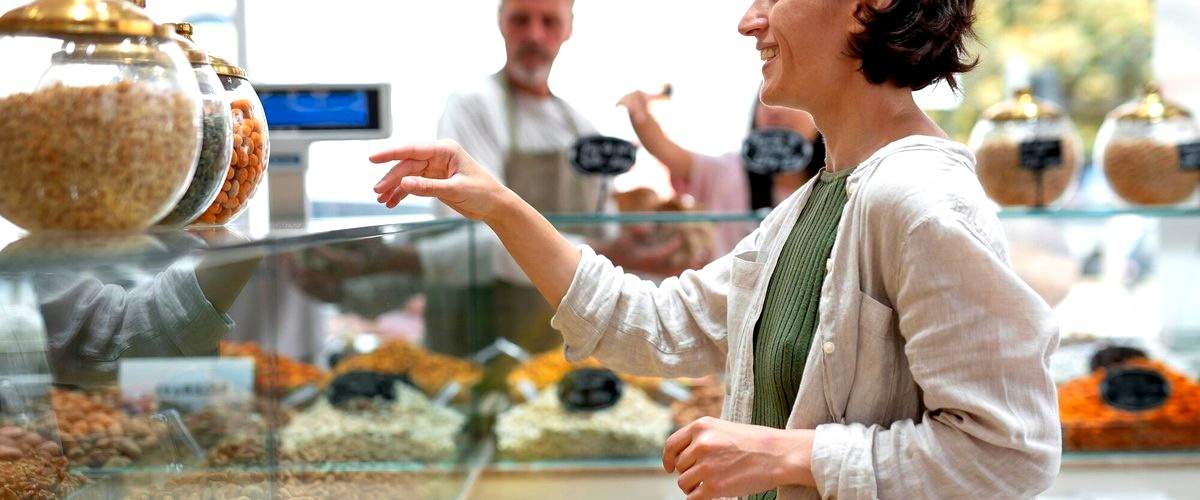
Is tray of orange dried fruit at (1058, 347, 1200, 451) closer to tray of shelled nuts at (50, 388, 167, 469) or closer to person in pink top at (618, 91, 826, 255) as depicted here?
person in pink top at (618, 91, 826, 255)

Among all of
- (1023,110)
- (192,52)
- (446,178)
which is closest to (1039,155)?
(1023,110)

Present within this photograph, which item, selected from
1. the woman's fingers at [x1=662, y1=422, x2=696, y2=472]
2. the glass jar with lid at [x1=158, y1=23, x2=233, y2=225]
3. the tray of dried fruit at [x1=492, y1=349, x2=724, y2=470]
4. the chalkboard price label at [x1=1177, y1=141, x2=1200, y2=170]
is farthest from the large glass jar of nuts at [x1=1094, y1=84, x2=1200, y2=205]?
the glass jar with lid at [x1=158, y1=23, x2=233, y2=225]

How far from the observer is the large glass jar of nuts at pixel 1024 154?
2525 millimetres

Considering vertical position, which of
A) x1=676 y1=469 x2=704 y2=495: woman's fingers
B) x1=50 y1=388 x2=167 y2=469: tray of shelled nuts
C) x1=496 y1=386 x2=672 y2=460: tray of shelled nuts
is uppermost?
x1=50 y1=388 x2=167 y2=469: tray of shelled nuts

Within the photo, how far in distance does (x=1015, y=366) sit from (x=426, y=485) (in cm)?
123

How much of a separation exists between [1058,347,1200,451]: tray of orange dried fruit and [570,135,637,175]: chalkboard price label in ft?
3.86

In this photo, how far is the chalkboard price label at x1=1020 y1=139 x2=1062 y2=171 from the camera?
2.52 m

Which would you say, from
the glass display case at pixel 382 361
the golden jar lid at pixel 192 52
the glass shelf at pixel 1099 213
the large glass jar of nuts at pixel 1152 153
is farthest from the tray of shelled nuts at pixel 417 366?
the large glass jar of nuts at pixel 1152 153

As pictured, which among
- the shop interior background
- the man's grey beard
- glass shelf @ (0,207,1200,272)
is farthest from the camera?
the shop interior background

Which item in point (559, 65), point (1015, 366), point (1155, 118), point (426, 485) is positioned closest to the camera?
point (1015, 366)

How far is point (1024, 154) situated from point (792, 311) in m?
1.55

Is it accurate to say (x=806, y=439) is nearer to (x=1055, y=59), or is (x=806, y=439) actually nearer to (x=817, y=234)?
(x=817, y=234)

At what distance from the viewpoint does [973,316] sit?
3.23 feet

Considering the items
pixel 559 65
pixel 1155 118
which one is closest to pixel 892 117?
pixel 1155 118
